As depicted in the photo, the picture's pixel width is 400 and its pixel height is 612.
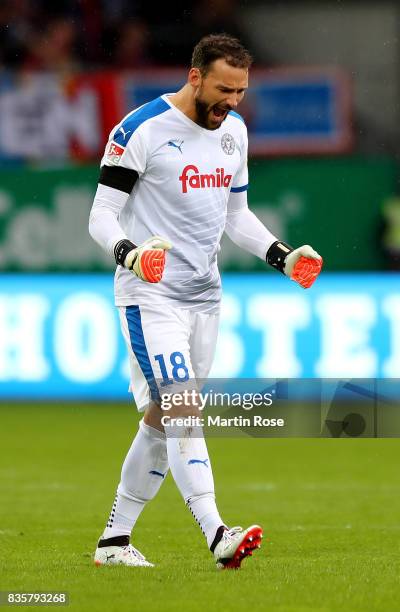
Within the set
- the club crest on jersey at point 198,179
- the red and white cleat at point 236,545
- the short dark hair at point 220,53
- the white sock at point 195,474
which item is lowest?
the red and white cleat at point 236,545

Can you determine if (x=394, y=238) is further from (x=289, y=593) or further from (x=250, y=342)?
(x=289, y=593)

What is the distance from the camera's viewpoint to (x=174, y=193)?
5.93 metres

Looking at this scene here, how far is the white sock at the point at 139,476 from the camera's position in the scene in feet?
19.7

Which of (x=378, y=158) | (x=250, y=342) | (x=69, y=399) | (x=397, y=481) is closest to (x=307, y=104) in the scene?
(x=378, y=158)

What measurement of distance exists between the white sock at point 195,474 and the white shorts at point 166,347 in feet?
0.63

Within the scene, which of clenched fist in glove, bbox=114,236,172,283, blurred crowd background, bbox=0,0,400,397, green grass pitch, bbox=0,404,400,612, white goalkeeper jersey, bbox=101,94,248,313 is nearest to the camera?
green grass pitch, bbox=0,404,400,612

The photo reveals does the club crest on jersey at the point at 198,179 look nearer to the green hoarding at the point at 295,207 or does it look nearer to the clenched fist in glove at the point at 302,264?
the clenched fist in glove at the point at 302,264

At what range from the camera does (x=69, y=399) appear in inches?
523

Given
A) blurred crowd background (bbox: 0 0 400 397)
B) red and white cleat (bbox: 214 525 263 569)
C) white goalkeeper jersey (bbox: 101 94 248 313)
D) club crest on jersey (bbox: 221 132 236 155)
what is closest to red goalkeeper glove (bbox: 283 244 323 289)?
white goalkeeper jersey (bbox: 101 94 248 313)

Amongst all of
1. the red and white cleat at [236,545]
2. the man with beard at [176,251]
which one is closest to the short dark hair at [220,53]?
the man with beard at [176,251]

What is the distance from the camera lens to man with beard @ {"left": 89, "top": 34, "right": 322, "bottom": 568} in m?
5.73

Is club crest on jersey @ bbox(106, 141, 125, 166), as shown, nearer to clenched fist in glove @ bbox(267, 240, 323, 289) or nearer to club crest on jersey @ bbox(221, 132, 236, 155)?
club crest on jersey @ bbox(221, 132, 236, 155)

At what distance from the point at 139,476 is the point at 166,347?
2.02 ft

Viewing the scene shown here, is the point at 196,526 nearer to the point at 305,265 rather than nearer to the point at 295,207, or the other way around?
the point at 305,265
